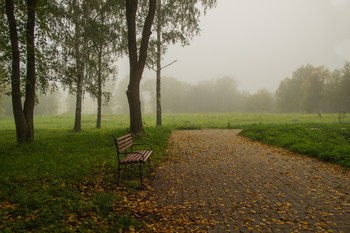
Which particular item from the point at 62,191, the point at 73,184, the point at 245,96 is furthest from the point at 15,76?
the point at 245,96

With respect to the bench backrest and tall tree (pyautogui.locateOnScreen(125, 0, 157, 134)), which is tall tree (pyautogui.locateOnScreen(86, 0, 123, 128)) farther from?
the bench backrest

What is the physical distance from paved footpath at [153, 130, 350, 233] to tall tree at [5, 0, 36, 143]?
23.2 ft

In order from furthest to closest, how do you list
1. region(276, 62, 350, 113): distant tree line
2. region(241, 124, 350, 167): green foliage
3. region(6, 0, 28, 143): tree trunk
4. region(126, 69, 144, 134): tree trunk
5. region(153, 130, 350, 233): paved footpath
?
→ region(276, 62, 350, 113): distant tree line → region(126, 69, 144, 134): tree trunk → region(6, 0, 28, 143): tree trunk → region(241, 124, 350, 167): green foliage → region(153, 130, 350, 233): paved footpath

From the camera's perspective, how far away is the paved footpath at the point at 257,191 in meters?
5.16

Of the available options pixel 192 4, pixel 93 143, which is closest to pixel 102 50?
pixel 192 4

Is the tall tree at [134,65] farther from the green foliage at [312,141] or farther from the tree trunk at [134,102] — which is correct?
the green foliage at [312,141]

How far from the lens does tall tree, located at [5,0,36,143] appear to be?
39.6 feet

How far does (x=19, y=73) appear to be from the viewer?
41.0ft

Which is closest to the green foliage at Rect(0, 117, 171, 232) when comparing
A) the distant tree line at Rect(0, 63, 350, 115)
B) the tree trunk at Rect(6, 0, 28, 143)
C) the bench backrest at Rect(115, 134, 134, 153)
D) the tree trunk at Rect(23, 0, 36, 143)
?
the bench backrest at Rect(115, 134, 134, 153)

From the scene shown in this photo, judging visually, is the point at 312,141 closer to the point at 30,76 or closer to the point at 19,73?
the point at 30,76

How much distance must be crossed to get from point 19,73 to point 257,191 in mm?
11088

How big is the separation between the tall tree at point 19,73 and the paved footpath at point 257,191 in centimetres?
707

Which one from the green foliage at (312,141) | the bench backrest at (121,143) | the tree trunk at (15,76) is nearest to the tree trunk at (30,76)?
the tree trunk at (15,76)

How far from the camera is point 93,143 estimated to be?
1377 centimetres
